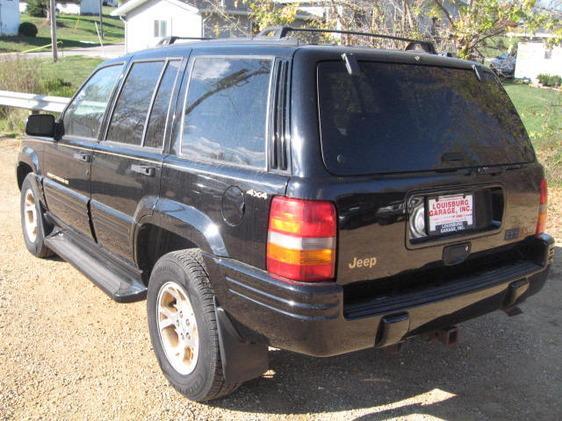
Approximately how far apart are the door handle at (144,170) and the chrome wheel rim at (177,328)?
658 mm

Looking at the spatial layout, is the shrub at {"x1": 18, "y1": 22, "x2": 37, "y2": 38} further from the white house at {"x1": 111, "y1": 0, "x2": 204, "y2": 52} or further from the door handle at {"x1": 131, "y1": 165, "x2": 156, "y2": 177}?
the door handle at {"x1": 131, "y1": 165, "x2": 156, "y2": 177}

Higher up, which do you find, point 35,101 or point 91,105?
point 91,105

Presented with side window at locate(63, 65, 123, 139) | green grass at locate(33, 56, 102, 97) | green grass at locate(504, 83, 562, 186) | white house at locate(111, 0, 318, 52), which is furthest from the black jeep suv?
white house at locate(111, 0, 318, 52)

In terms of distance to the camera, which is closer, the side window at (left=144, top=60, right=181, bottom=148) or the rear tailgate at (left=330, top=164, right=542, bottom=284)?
the rear tailgate at (left=330, top=164, right=542, bottom=284)

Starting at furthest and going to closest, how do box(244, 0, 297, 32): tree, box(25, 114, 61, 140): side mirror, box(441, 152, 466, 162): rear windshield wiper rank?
1. box(244, 0, 297, 32): tree
2. box(25, 114, 61, 140): side mirror
3. box(441, 152, 466, 162): rear windshield wiper

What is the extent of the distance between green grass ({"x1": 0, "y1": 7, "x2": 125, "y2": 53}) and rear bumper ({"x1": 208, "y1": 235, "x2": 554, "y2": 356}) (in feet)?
153

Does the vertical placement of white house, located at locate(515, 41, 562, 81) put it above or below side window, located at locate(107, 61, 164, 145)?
above

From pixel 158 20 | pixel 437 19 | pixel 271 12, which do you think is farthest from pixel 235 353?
pixel 158 20

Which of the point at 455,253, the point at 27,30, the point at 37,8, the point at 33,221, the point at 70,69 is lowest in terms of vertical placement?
the point at 33,221

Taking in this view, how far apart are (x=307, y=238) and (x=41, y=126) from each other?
307 cm

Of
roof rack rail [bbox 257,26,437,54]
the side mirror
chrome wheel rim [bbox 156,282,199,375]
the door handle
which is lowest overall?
chrome wheel rim [bbox 156,282,199,375]

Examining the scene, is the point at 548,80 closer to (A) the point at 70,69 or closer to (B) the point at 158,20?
(B) the point at 158,20

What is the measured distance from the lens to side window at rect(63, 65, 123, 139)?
4363mm

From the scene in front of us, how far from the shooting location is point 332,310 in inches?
103
